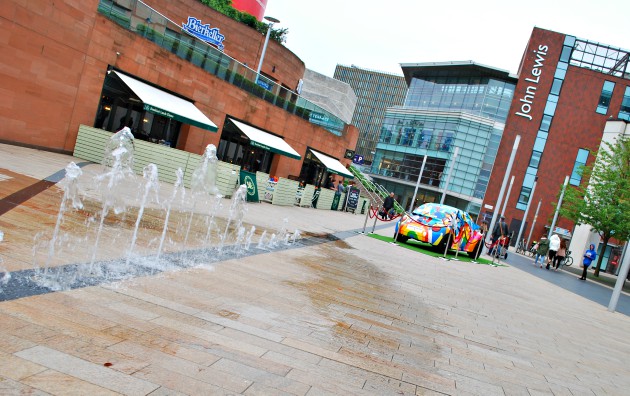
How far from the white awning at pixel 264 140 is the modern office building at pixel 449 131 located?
104 ft

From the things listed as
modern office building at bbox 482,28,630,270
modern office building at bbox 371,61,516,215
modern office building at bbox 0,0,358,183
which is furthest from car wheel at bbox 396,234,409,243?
modern office building at bbox 482,28,630,270

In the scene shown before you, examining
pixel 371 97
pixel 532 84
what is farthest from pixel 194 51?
pixel 371 97

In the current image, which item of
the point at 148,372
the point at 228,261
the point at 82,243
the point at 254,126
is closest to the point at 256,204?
the point at 254,126

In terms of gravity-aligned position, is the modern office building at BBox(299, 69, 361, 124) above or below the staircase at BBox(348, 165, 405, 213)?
above

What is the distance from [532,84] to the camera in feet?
192

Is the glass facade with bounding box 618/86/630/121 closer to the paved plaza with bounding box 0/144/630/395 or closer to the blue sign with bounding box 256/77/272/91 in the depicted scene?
the blue sign with bounding box 256/77/272/91

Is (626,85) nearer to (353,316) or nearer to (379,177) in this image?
(379,177)

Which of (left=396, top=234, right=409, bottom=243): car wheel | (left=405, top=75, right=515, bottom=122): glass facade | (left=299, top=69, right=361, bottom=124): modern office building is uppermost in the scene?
(left=405, top=75, right=515, bottom=122): glass facade

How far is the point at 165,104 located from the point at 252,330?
52.6 feet

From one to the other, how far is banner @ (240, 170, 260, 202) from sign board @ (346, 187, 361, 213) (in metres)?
14.5

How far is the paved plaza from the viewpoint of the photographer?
3.07 m

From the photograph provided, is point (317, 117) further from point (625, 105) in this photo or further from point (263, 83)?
point (625, 105)

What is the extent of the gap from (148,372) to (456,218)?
612 inches

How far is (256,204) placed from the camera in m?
18.2
